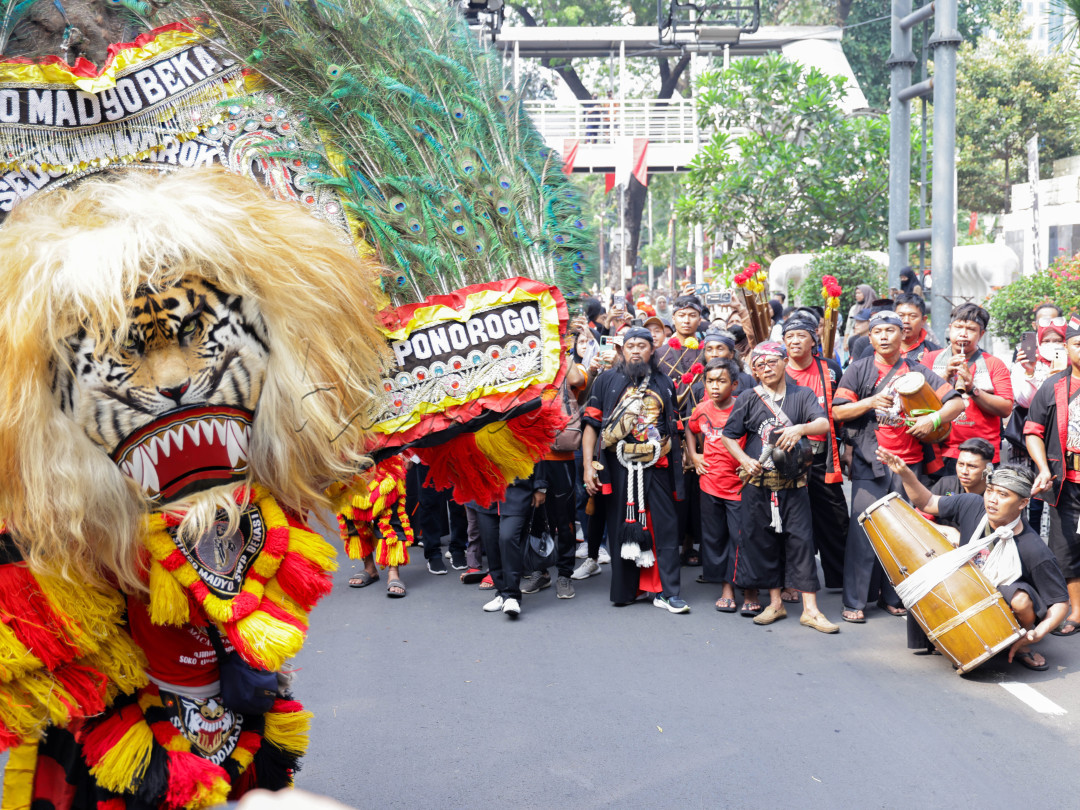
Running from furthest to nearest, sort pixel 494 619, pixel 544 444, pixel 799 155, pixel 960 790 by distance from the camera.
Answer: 1. pixel 799 155
2. pixel 494 619
3. pixel 960 790
4. pixel 544 444

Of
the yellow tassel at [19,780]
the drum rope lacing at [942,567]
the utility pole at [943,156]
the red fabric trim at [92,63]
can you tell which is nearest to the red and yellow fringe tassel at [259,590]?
the yellow tassel at [19,780]

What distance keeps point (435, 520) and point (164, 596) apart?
536 centimetres

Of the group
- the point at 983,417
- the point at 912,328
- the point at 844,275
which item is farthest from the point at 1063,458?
the point at 844,275

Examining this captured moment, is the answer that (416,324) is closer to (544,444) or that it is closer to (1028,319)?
(544,444)

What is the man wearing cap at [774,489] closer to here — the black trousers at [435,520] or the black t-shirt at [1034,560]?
the black t-shirt at [1034,560]

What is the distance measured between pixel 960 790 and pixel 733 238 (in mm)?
15334

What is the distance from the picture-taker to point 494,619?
6.52 m

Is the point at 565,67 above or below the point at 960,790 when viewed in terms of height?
above

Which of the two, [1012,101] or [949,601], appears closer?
[949,601]

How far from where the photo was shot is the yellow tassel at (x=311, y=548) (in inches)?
101

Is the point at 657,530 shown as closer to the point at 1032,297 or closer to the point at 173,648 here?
the point at 173,648

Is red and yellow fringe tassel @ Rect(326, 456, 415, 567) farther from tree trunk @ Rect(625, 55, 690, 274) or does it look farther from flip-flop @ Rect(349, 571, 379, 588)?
tree trunk @ Rect(625, 55, 690, 274)

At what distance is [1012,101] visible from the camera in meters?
24.3

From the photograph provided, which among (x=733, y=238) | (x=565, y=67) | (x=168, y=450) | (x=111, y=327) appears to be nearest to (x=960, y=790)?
(x=168, y=450)
